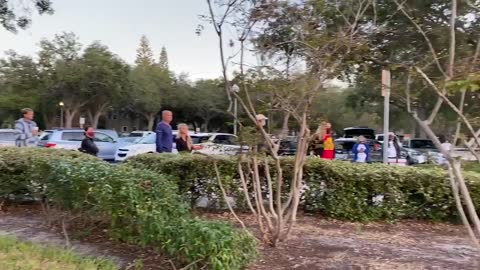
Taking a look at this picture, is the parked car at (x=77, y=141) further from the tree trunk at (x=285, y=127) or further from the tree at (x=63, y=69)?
the tree at (x=63, y=69)

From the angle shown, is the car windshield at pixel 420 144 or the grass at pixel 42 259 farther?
the car windshield at pixel 420 144

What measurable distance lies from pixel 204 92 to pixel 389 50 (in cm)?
4641

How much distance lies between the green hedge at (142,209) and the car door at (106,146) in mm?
13705

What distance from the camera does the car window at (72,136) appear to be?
20.6 metres

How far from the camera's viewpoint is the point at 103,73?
43.3 metres

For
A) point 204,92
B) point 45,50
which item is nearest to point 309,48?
point 45,50

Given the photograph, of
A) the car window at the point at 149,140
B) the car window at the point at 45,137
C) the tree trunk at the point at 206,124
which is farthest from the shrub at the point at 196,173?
the tree trunk at the point at 206,124

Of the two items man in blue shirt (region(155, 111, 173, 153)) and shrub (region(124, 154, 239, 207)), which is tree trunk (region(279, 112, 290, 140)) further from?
man in blue shirt (region(155, 111, 173, 153))

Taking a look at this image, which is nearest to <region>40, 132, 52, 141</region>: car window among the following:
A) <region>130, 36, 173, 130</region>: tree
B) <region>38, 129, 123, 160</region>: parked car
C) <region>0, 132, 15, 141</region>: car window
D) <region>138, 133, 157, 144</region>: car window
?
<region>38, 129, 123, 160</region>: parked car

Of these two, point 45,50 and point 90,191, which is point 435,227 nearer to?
point 90,191

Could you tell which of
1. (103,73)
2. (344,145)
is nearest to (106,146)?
(344,145)

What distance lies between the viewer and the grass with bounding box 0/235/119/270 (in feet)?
15.2

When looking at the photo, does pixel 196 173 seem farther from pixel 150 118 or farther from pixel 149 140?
pixel 150 118

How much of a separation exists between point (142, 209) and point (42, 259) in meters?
0.96
